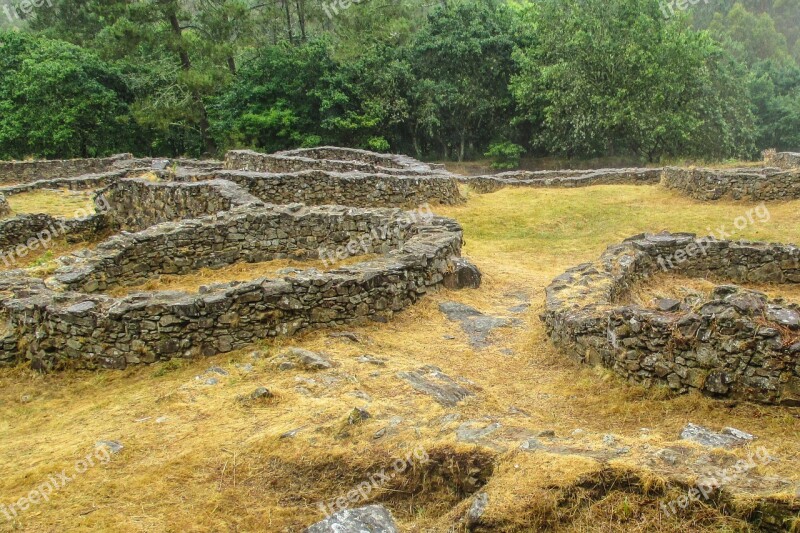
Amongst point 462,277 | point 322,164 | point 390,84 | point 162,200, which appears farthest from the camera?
point 390,84

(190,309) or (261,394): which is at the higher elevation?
(190,309)

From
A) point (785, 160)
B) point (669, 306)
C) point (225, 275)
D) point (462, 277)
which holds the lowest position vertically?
point (462, 277)

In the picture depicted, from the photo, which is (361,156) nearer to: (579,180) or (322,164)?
(322,164)

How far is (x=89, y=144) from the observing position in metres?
44.3

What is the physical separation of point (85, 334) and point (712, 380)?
8145 mm

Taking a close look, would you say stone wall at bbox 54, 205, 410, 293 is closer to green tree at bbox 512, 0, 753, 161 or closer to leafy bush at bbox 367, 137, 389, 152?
green tree at bbox 512, 0, 753, 161

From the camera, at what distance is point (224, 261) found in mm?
14703

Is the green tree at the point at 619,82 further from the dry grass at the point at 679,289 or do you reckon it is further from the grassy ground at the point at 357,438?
the grassy ground at the point at 357,438

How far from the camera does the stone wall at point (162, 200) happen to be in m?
17.6

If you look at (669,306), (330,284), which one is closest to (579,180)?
(330,284)

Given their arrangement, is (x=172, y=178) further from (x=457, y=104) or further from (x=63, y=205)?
(x=457, y=104)

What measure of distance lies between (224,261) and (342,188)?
290 inches

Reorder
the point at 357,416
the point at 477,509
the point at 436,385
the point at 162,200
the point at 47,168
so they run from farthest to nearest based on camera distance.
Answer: the point at 47,168, the point at 162,200, the point at 436,385, the point at 357,416, the point at 477,509

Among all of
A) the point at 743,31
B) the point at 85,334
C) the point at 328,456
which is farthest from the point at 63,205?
the point at 743,31
